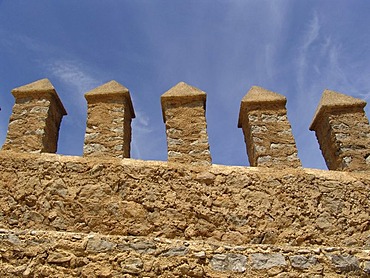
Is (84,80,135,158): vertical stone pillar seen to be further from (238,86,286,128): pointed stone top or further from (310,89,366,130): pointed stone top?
(310,89,366,130): pointed stone top

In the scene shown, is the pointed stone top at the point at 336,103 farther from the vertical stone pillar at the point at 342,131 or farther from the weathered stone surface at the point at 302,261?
the weathered stone surface at the point at 302,261

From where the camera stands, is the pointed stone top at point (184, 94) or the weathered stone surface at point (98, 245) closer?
the weathered stone surface at point (98, 245)

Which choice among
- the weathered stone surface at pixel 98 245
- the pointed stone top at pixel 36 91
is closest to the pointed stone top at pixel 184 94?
the pointed stone top at pixel 36 91

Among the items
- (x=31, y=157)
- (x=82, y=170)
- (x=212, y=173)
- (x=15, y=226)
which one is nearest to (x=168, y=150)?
(x=212, y=173)

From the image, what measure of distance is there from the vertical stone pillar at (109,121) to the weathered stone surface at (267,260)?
172cm

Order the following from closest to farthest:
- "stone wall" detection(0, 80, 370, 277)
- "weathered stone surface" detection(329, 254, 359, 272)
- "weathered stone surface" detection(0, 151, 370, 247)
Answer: "stone wall" detection(0, 80, 370, 277) → "weathered stone surface" detection(329, 254, 359, 272) → "weathered stone surface" detection(0, 151, 370, 247)

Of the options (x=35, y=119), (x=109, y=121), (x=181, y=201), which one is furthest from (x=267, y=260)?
(x=35, y=119)

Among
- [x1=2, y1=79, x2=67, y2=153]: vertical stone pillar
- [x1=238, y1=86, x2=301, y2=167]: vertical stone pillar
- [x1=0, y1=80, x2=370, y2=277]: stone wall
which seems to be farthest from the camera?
[x1=238, y1=86, x2=301, y2=167]: vertical stone pillar

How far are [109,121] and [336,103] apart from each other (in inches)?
107

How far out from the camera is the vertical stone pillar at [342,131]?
4.41m

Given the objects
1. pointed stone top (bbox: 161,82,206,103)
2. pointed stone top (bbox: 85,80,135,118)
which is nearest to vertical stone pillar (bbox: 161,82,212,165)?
pointed stone top (bbox: 161,82,206,103)

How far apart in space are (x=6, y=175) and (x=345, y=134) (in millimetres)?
Result: 3695

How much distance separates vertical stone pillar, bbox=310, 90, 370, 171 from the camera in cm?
441

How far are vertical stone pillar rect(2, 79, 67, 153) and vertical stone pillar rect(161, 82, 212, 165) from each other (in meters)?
1.29
